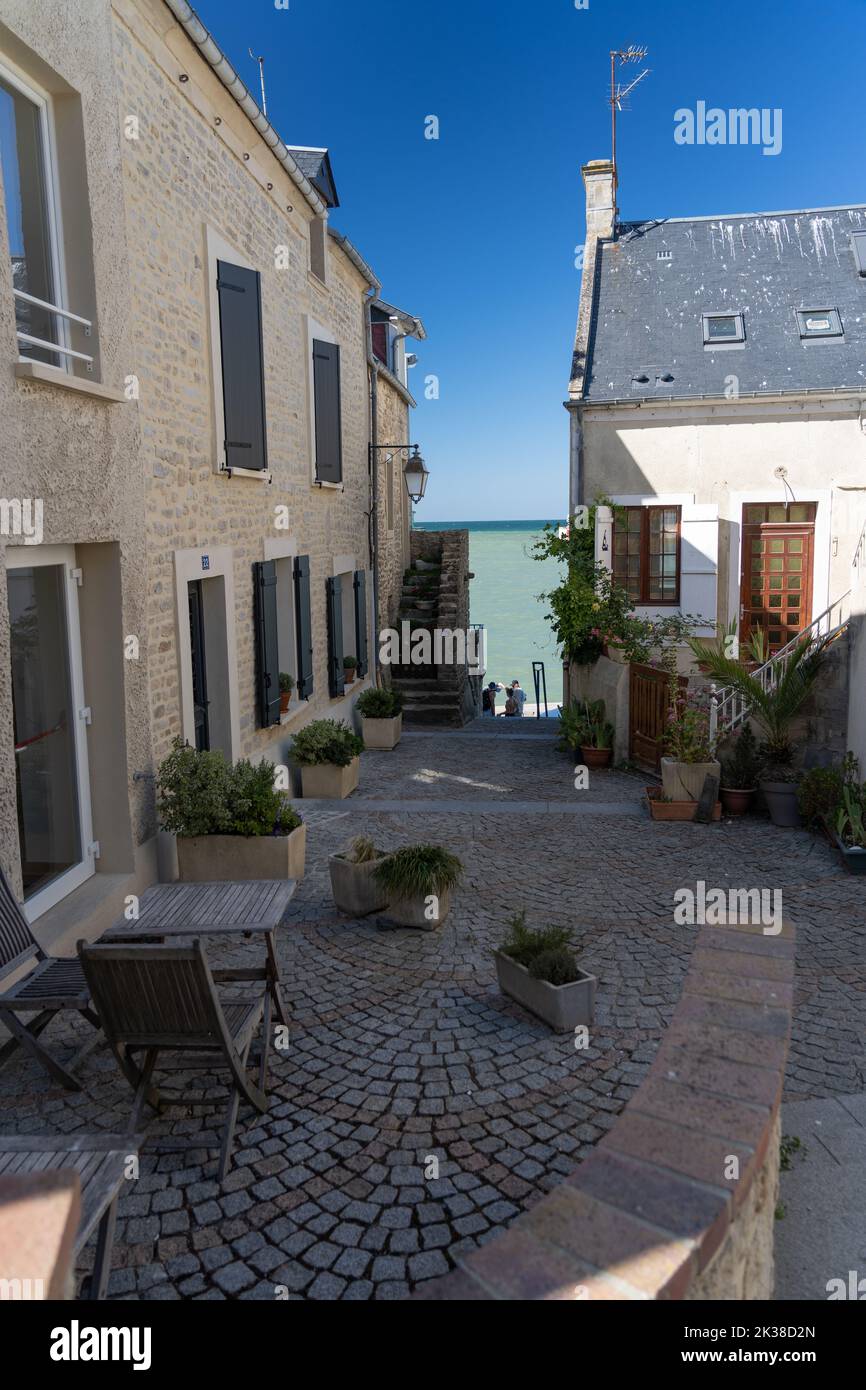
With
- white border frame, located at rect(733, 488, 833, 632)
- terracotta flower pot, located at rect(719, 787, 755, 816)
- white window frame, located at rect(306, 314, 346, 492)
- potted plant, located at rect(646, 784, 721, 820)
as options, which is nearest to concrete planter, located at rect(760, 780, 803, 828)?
terracotta flower pot, located at rect(719, 787, 755, 816)

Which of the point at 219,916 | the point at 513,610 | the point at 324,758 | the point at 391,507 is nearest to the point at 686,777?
the point at 324,758

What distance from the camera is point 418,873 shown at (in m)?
5.98

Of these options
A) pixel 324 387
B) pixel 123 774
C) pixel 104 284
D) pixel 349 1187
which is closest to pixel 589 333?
pixel 324 387

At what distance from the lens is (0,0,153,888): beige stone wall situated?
4754 millimetres

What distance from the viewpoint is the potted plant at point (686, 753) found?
30.5 feet

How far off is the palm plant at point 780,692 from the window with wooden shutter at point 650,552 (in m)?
4.34

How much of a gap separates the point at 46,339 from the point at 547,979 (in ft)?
→ 15.1

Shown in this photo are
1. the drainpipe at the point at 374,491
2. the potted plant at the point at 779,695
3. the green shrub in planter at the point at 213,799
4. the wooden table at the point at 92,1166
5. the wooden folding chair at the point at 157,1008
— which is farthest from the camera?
the drainpipe at the point at 374,491

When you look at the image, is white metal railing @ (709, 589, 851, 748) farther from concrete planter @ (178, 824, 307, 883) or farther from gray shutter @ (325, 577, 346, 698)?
concrete planter @ (178, 824, 307, 883)

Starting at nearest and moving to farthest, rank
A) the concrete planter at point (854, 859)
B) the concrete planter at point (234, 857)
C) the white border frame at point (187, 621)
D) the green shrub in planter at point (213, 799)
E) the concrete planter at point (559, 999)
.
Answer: the concrete planter at point (559, 999)
the green shrub in planter at point (213, 799)
the concrete planter at point (234, 857)
the white border frame at point (187, 621)
the concrete planter at point (854, 859)

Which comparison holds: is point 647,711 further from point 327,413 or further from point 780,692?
point 327,413

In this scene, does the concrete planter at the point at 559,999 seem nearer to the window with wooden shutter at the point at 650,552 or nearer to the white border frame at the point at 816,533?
the window with wooden shutter at the point at 650,552

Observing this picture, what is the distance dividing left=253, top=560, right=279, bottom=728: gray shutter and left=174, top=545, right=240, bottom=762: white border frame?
1.71ft

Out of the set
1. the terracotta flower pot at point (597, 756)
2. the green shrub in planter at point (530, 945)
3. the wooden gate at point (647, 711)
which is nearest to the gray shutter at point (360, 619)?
the terracotta flower pot at point (597, 756)
